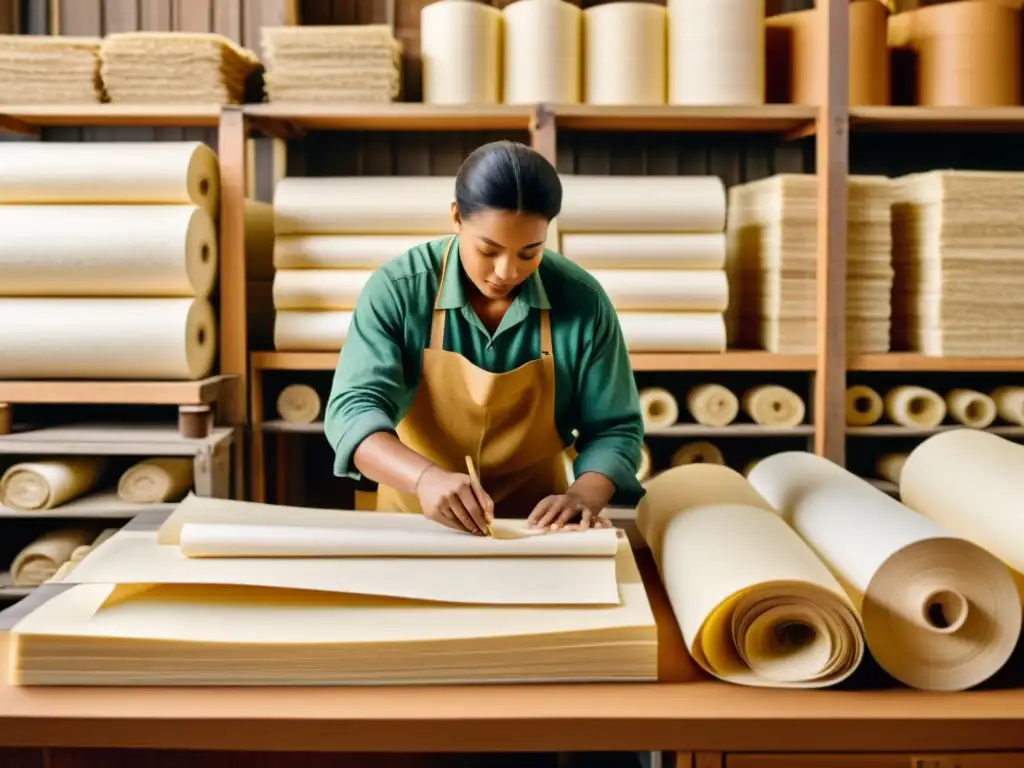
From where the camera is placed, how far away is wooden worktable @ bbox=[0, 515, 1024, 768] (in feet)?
3.12

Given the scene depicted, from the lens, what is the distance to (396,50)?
128 inches

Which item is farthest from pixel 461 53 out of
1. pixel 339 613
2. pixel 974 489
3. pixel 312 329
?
pixel 339 613

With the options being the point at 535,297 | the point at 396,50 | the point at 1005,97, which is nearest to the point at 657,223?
the point at 396,50

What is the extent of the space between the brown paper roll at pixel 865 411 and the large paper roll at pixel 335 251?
1.63 metres

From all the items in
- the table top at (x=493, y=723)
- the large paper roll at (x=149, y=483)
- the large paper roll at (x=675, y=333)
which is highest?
the large paper roll at (x=675, y=333)

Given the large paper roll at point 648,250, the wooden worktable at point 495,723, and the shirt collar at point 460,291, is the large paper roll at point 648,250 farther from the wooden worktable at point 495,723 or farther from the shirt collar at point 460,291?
the wooden worktable at point 495,723

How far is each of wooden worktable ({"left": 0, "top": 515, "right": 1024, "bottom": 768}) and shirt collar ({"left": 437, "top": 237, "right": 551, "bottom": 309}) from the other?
38.2 inches

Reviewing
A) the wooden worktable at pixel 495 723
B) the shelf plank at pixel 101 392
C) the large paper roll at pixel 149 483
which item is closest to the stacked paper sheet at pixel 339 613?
the wooden worktable at pixel 495 723

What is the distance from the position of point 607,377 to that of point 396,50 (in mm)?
1934

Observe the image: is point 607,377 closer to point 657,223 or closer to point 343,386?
point 343,386

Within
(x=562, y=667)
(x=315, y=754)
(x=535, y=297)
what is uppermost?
(x=535, y=297)

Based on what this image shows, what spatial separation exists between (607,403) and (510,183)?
1.59 ft

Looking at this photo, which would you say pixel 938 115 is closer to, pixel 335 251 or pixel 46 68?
pixel 335 251

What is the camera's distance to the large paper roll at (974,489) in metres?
1.23
